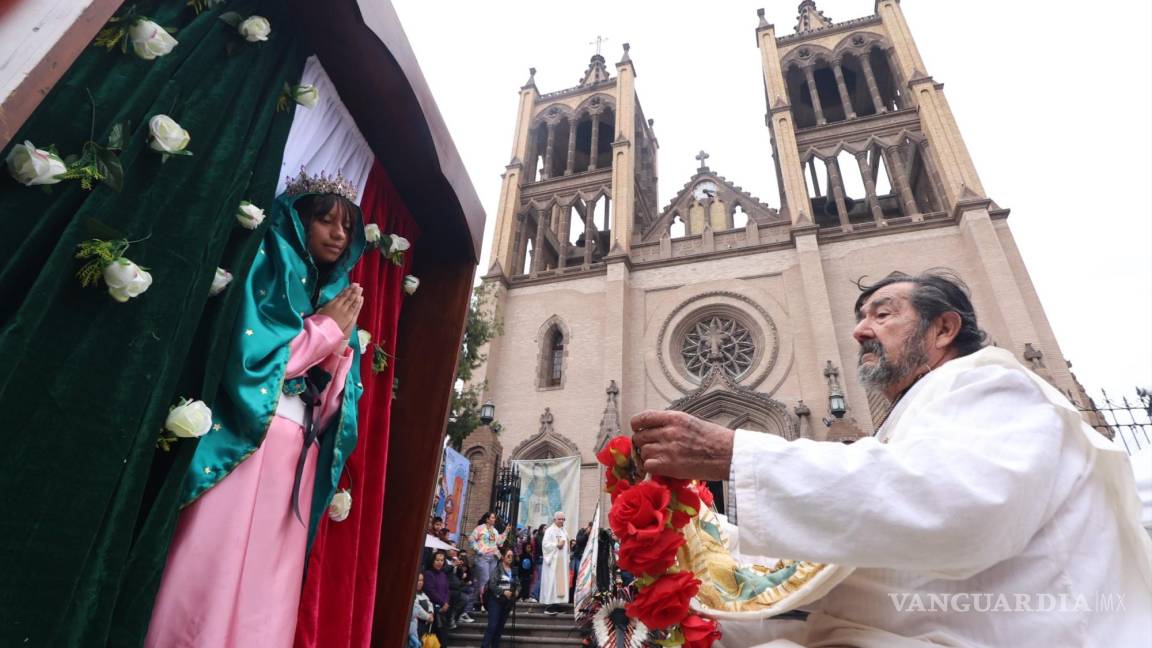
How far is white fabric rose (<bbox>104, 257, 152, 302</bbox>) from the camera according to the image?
108cm

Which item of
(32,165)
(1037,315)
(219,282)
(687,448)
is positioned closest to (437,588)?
(219,282)

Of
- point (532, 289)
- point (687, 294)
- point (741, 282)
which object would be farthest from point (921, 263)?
point (532, 289)

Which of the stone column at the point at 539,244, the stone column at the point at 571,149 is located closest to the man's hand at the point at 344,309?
the stone column at the point at 539,244

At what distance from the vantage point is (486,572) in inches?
311

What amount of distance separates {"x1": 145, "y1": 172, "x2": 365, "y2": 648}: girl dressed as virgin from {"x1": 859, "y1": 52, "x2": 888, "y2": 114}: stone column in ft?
65.0

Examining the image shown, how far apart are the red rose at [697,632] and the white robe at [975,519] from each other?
1.02 ft

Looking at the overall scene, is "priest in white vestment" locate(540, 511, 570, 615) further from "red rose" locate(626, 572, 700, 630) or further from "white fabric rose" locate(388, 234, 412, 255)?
"red rose" locate(626, 572, 700, 630)

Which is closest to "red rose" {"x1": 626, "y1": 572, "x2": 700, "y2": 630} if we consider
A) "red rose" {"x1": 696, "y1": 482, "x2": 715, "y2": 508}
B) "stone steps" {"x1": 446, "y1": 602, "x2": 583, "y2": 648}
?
"red rose" {"x1": 696, "y1": 482, "x2": 715, "y2": 508}

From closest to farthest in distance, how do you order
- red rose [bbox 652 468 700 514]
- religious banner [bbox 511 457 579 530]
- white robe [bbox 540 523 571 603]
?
red rose [bbox 652 468 700 514]
white robe [bbox 540 523 571 603]
religious banner [bbox 511 457 579 530]

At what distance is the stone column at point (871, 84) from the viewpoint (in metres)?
17.8

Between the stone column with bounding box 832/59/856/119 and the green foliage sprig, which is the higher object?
the stone column with bounding box 832/59/856/119

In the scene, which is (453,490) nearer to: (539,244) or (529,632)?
(529,632)

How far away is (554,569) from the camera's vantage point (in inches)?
351

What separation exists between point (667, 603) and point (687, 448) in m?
0.39
